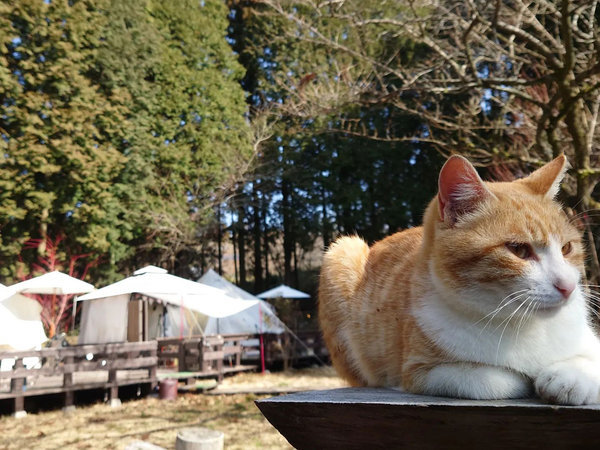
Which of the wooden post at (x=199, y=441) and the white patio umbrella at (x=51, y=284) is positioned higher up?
the white patio umbrella at (x=51, y=284)

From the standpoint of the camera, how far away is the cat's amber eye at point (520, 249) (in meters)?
1.27

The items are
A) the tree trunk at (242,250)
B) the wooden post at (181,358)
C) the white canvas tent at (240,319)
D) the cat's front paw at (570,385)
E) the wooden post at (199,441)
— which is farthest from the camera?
the tree trunk at (242,250)

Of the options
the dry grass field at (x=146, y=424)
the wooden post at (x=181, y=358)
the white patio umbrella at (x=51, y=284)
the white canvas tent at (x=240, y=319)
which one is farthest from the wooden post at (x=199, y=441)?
the white canvas tent at (x=240, y=319)

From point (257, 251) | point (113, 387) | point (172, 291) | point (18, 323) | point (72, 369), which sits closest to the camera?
point (72, 369)

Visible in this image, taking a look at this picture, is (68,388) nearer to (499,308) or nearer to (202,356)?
(202,356)

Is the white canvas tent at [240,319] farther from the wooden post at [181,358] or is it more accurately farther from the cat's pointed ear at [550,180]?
the cat's pointed ear at [550,180]

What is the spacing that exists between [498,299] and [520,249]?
15cm

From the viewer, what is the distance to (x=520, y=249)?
128cm

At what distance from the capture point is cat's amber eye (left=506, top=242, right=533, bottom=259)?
1274mm

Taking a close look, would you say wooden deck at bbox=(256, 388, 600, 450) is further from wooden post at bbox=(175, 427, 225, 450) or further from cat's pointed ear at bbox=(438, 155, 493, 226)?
wooden post at bbox=(175, 427, 225, 450)

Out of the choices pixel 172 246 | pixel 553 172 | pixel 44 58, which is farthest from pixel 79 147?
pixel 553 172

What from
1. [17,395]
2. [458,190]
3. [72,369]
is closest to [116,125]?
[72,369]

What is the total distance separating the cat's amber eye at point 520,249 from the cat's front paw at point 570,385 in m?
0.28

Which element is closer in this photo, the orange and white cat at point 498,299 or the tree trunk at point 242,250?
the orange and white cat at point 498,299
